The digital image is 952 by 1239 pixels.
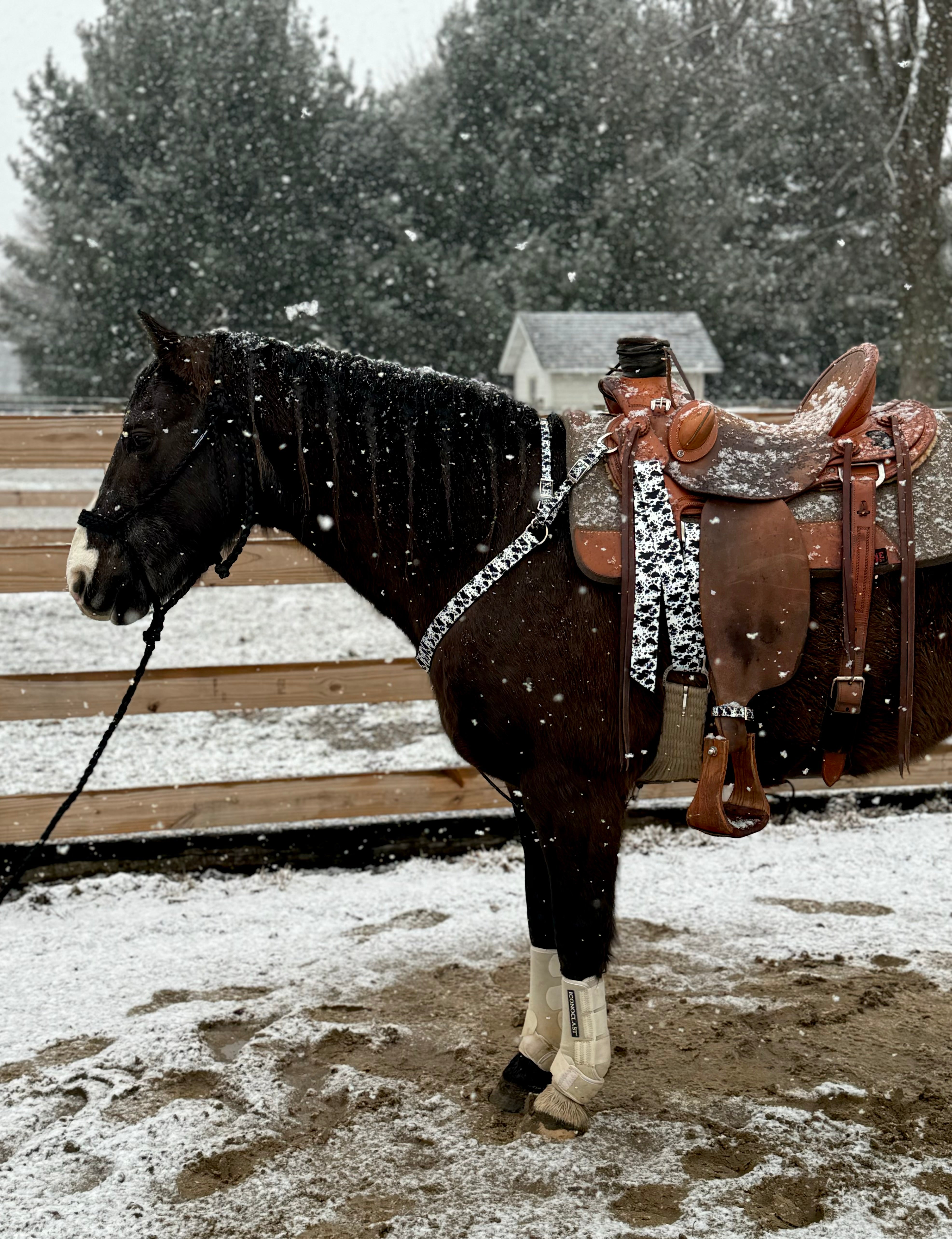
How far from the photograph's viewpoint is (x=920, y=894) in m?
3.86

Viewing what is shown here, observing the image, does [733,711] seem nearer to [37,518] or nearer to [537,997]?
[537,997]

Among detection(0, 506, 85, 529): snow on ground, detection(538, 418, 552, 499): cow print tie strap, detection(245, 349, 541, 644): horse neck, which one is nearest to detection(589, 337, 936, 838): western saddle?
detection(538, 418, 552, 499): cow print tie strap

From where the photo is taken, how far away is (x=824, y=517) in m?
2.33

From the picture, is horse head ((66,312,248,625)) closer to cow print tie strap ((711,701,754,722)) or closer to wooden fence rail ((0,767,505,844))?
cow print tie strap ((711,701,754,722))

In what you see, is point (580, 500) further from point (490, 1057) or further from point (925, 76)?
point (925, 76)

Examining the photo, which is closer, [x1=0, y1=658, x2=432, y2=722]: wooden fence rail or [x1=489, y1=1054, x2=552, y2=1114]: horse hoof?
[x1=489, y1=1054, x2=552, y2=1114]: horse hoof

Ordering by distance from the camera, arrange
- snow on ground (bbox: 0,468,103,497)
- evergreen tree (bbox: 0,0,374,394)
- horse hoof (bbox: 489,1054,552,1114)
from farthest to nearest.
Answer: evergreen tree (bbox: 0,0,374,394), snow on ground (bbox: 0,468,103,497), horse hoof (bbox: 489,1054,552,1114)

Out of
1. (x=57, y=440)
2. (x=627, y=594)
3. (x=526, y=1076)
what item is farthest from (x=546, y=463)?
(x=57, y=440)

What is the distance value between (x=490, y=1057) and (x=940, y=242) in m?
17.8

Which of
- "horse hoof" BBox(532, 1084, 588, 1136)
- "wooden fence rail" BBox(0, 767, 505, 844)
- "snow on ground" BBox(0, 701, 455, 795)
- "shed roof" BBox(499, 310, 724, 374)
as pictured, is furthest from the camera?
"shed roof" BBox(499, 310, 724, 374)

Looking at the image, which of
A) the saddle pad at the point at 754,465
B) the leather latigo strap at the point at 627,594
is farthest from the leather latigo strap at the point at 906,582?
the leather latigo strap at the point at 627,594

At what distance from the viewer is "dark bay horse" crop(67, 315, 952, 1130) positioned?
92.4 inches

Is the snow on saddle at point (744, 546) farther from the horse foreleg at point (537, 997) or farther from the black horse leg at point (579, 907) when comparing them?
the horse foreleg at point (537, 997)

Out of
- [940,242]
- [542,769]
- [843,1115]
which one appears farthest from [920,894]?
[940,242]
